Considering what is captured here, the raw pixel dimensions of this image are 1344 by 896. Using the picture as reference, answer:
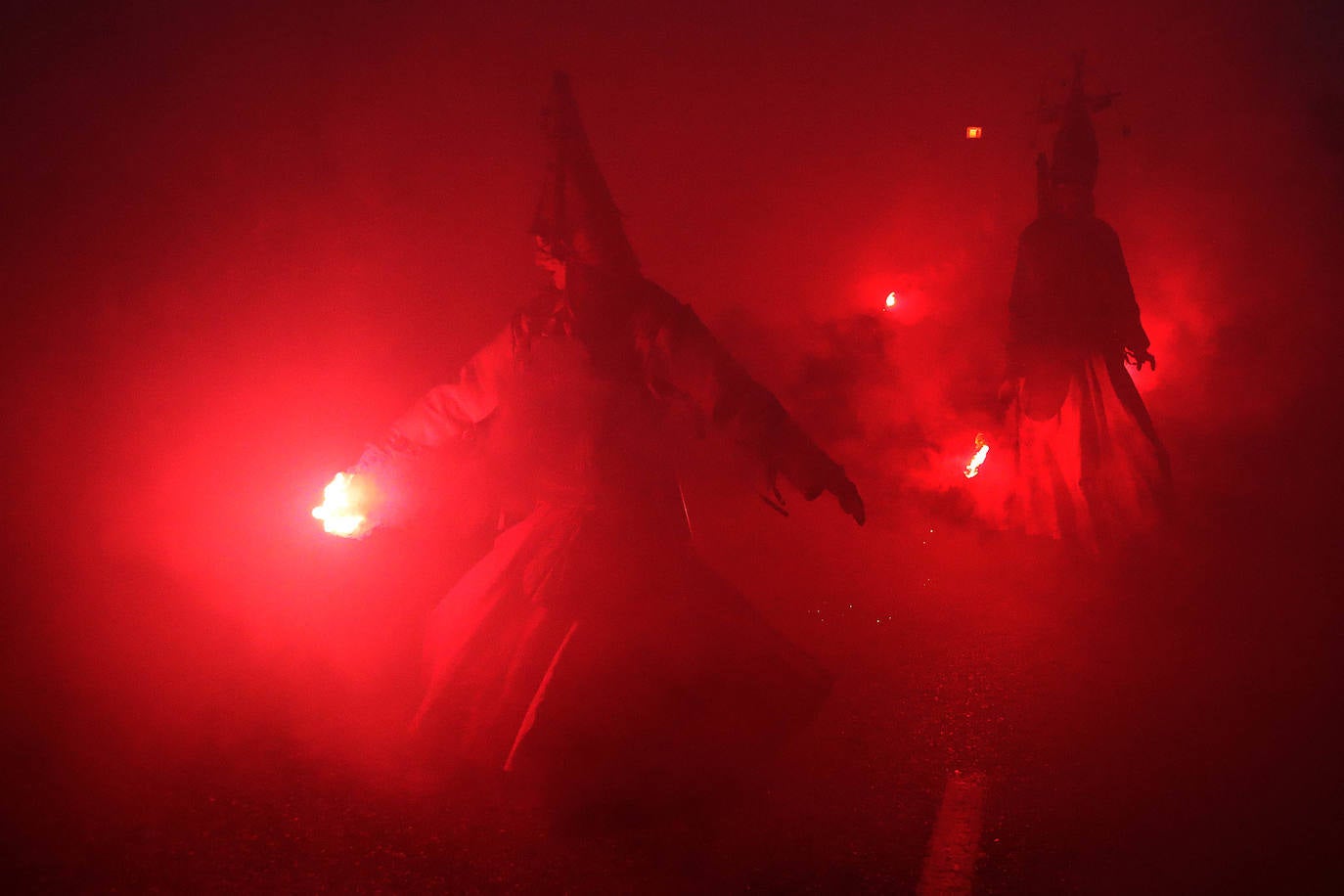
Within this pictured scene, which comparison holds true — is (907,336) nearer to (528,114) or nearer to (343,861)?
(528,114)

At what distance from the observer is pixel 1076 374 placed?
7379 millimetres

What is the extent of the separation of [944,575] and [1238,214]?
7.26m

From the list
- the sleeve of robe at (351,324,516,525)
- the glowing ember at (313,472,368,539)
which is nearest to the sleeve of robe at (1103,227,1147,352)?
the sleeve of robe at (351,324,516,525)

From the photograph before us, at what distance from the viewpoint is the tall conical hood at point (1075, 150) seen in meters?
7.56

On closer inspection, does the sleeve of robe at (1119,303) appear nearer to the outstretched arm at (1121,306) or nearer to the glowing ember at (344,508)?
the outstretched arm at (1121,306)

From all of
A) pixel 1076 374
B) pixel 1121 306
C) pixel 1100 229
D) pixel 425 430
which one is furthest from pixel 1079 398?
pixel 425 430

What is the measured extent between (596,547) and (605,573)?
13 cm

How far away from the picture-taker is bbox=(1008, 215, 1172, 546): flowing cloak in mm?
7258

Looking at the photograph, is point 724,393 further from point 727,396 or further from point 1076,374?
point 1076,374

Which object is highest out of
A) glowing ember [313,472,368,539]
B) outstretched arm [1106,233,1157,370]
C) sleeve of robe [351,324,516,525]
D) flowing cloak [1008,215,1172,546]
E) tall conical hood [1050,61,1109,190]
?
tall conical hood [1050,61,1109,190]

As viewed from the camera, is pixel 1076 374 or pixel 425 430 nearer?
pixel 425 430

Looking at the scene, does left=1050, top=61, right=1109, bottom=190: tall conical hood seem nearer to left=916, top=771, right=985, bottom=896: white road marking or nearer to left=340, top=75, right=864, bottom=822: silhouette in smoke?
left=340, top=75, right=864, bottom=822: silhouette in smoke

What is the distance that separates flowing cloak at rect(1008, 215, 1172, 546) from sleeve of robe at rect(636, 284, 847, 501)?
3.29m

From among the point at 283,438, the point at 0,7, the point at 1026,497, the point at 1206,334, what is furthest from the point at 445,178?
the point at 1206,334
